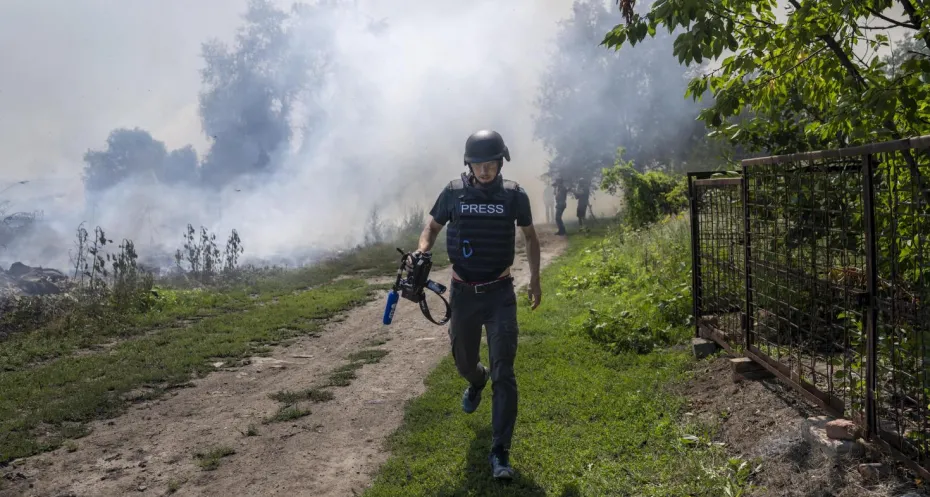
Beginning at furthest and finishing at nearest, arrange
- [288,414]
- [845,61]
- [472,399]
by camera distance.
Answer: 1. [288,414]
2. [472,399]
3. [845,61]

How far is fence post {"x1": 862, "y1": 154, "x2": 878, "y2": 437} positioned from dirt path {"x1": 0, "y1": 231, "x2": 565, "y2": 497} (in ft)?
9.43

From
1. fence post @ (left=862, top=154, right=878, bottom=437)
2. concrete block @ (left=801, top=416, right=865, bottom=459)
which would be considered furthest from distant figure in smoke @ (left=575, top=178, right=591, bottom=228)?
fence post @ (left=862, top=154, right=878, bottom=437)

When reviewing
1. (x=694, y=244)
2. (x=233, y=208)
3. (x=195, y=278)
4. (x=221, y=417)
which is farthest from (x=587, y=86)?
(x=221, y=417)

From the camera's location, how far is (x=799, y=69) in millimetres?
4980

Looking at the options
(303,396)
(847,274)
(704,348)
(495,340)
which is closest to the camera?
(847,274)

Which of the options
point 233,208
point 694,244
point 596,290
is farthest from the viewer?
point 233,208

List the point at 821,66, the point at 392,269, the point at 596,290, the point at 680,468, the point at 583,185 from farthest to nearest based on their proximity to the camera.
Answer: the point at 583,185, the point at 392,269, the point at 596,290, the point at 821,66, the point at 680,468

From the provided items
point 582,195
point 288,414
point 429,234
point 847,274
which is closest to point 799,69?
point 847,274

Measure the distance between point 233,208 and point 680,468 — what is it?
19.8 meters

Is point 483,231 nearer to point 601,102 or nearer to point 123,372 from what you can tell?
point 123,372

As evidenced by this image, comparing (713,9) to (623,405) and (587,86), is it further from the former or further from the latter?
(587,86)

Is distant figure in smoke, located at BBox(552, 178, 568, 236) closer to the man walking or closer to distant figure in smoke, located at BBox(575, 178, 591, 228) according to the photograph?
distant figure in smoke, located at BBox(575, 178, 591, 228)

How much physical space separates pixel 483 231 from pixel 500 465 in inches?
57.4

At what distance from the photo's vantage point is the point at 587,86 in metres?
27.6
